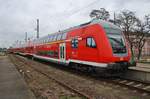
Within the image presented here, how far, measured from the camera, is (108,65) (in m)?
12.9

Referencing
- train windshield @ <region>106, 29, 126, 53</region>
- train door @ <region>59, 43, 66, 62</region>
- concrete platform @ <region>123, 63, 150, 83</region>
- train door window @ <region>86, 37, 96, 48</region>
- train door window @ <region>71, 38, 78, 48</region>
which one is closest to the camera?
concrete platform @ <region>123, 63, 150, 83</region>

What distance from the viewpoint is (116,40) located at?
1398cm

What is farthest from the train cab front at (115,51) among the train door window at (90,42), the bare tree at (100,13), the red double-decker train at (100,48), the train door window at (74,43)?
the bare tree at (100,13)

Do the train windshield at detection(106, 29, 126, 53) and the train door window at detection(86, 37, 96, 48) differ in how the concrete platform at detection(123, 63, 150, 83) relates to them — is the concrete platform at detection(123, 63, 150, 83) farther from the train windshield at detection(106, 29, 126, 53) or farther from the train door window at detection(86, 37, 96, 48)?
the train door window at detection(86, 37, 96, 48)

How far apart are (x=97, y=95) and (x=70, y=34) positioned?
9016mm

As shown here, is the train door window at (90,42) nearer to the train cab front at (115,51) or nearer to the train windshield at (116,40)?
the train cab front at (115,51)

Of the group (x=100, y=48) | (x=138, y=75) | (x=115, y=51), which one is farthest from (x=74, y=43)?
(x=138, y=75)

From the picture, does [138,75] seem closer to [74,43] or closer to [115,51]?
[115,51]

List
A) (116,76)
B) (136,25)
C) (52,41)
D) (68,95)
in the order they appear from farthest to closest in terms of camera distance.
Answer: (136,25), (52,41), (116,76), (68,95)

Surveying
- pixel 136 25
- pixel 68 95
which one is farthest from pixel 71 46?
pixel 136 25

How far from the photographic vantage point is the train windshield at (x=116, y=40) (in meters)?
13.6

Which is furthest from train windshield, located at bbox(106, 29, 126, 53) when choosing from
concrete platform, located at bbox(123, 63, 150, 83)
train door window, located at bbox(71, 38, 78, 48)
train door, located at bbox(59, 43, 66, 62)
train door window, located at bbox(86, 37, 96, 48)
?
train door, located at bbox(59, 43, 66, 62)

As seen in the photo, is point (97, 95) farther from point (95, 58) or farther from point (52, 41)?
point (52, 41)

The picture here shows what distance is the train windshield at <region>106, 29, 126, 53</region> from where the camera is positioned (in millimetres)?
13636
